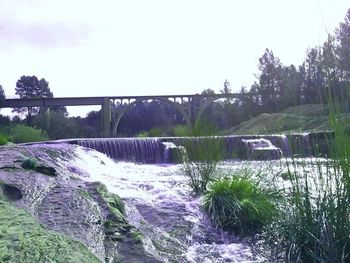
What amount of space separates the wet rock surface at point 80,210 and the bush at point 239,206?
0.96 meters

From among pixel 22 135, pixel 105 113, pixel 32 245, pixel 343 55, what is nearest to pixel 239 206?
pixel 343 55

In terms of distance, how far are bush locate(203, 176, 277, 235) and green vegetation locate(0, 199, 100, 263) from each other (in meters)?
2.10

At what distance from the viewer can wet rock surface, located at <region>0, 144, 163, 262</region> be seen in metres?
2.98

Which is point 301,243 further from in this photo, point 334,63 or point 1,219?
point 1,219

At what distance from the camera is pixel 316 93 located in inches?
111

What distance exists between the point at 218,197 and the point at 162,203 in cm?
82

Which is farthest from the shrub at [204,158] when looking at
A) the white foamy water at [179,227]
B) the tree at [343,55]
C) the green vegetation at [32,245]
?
the green vegetation at [32,245]

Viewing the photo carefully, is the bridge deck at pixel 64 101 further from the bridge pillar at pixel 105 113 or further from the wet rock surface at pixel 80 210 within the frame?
the wet rock surface at pixel 80 210

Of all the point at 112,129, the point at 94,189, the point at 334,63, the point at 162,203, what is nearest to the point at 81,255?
the point at 334,63

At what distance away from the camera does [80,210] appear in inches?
137

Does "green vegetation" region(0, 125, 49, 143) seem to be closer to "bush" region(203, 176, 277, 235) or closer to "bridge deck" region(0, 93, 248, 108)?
"bush" region(203, 176, 277, 235)

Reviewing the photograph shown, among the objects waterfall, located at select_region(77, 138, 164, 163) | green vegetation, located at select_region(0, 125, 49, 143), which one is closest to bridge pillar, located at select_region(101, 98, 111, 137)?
green vegetation, located at select_region(0, 125, 49, 143)

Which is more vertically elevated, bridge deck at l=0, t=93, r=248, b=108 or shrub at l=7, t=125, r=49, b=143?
bridge deck at l=0, t=93, r=248, b=108

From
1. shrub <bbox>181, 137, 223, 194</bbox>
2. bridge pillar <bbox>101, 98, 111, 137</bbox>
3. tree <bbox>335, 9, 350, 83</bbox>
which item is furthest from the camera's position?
bridge pillar <bbox>101, 98, 111, 137</bbox>
